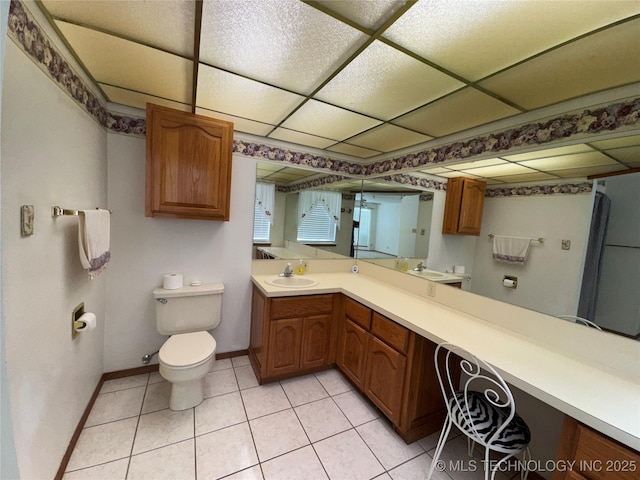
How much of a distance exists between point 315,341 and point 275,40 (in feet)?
6.85

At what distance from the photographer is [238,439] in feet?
5.31

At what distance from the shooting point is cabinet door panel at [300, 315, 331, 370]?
7.15 feet

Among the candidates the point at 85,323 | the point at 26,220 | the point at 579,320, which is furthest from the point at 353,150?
the point at 85,323

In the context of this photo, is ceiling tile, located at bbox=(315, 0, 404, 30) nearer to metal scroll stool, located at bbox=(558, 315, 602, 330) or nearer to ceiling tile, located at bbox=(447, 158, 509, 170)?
ceiling tile, located at bbox=(447, 158, 509, 170)

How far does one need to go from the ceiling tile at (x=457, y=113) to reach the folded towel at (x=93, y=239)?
79.2 inches

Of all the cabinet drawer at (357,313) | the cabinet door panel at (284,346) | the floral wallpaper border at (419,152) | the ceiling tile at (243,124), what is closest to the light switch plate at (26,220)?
the floral wallpaper border at (419,152)

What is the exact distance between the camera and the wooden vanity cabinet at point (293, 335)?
6.76 feet

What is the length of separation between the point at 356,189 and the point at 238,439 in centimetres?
245

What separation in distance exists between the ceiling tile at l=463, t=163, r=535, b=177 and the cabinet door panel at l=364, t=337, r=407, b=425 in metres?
1.38

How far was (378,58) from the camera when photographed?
1.21m

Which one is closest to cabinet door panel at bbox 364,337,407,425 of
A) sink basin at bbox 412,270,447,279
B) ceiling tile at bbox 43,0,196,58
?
sink basin at bbox 412,270,447,279

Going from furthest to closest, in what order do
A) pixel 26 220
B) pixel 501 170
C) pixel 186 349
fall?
1. pixel 186 349
2. pixel 501 170
3. pixel 26 220

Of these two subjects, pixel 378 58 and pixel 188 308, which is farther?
pixel 188 308

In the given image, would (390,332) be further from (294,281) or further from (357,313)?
(294,281)
